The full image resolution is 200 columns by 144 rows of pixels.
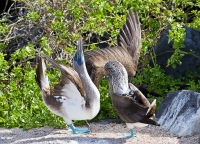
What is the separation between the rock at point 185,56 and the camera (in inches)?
309

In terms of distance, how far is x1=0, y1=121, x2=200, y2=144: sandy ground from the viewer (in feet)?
18.8

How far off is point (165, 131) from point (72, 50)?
230 centimetres

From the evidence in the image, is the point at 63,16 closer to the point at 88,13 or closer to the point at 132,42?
the point at 88,13

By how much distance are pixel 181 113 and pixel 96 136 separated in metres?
1.02

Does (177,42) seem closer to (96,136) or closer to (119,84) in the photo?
(119,84)

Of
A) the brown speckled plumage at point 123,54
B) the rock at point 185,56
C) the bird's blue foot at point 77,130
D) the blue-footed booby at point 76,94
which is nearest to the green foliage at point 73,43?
the rock at point 185,56

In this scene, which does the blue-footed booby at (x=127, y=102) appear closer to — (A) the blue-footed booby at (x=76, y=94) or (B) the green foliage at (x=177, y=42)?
(A) the blue-footed booby at (x=76, y=94)

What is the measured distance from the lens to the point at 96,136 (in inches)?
233

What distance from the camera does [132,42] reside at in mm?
6848

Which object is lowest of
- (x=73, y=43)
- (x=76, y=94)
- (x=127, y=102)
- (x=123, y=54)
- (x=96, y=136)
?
(x=96, y=136)

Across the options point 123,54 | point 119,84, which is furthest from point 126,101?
point 123,54

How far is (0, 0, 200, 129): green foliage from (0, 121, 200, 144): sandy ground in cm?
24

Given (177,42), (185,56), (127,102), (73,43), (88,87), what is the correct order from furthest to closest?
(73,43), (185,56), (177,42), (88,87), (127,102)

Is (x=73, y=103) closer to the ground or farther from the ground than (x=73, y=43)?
closer to the ground
